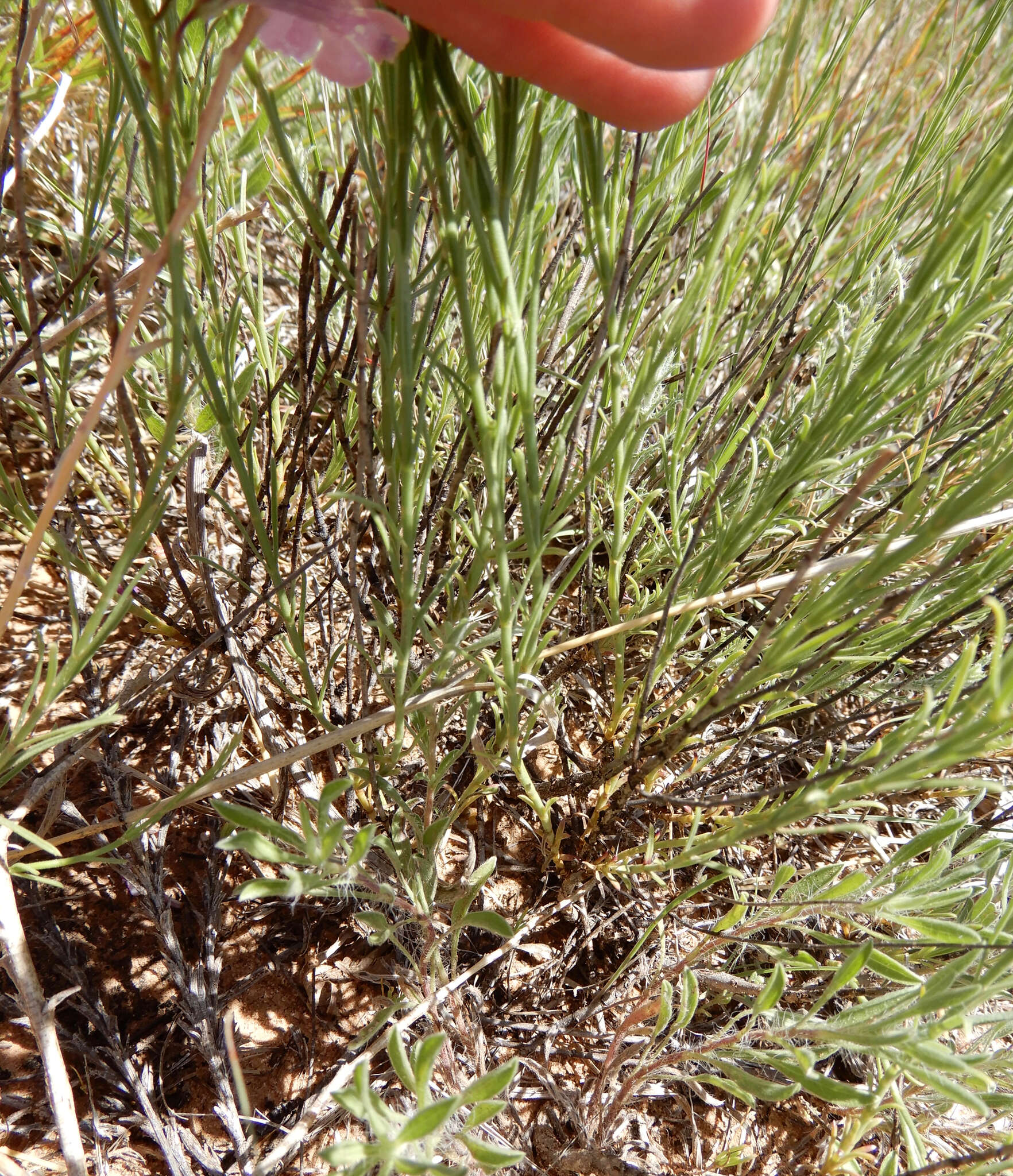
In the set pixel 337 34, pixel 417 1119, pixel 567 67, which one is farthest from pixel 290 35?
pixel 417 1119

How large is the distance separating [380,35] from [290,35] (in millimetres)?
59

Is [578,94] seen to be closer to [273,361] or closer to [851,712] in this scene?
[273,361]

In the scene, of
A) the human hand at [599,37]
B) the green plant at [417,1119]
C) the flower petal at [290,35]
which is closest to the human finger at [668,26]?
the human hand at [599,37]

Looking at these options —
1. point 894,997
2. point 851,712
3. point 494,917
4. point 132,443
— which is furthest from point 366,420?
point 851,712

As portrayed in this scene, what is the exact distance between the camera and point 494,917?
2.15 ft

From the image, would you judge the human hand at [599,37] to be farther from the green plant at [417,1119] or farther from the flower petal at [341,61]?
the green plant at [417,1119]

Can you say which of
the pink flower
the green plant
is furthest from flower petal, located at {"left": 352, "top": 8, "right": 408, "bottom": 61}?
the green plant

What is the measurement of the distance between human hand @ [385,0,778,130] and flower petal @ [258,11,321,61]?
5cm

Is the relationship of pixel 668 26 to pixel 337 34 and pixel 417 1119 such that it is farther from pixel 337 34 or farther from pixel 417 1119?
pixel 417 1119

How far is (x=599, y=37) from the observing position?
46 centimetres

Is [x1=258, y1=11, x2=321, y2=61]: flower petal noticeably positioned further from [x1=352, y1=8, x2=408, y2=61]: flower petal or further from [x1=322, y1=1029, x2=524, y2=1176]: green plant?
[x1=322, y1=1029, x2=524, y2=1176]: green plant

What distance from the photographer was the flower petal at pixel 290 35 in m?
0.42

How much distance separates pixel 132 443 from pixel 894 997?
72 centimetres

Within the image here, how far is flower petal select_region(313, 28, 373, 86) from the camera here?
1.37 feet
